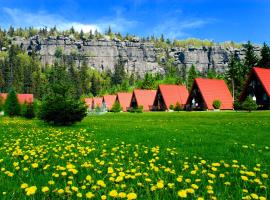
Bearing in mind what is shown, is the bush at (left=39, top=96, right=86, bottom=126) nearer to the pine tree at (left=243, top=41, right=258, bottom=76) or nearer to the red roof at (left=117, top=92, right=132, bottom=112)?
the pine tree at (left=243, top=41, right=258, bottom=76)

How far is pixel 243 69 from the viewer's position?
74.1m

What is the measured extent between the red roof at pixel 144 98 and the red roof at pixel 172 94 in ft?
25.8

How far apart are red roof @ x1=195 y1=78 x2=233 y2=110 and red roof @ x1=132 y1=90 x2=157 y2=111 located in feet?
60.1

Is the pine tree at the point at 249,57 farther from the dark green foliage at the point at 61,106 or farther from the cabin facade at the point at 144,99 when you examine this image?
the dark green foliage at the point at 61,106

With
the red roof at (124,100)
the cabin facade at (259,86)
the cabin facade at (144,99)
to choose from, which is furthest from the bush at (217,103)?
the red roof at (124,100)

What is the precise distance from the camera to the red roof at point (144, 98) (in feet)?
246

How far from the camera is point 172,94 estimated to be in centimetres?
6869

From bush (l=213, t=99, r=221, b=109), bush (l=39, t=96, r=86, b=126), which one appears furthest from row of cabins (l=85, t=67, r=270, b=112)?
bush (l=39, t=96, r=86, b=126)

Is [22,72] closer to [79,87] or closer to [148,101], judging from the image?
[79,87]

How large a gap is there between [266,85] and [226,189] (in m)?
46.6

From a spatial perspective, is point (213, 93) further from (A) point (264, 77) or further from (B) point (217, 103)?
(A) point (264, 77)

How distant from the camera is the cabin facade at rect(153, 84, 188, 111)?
2630 inches

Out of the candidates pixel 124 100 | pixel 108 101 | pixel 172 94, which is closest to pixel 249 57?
pixel 172 94

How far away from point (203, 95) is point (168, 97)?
11.0 meters
